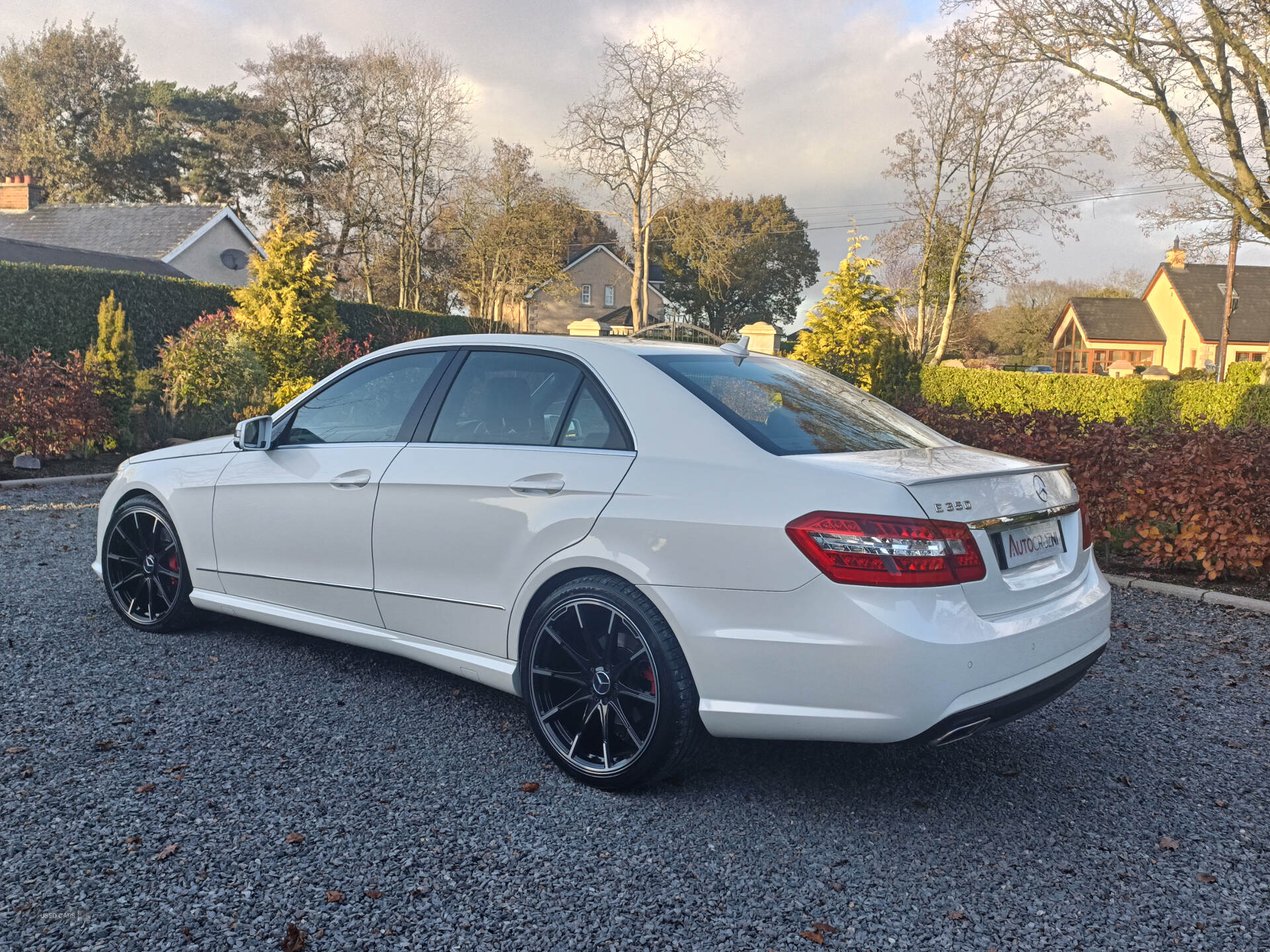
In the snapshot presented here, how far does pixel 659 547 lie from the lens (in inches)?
121

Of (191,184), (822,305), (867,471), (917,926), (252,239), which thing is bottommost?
(917,926)

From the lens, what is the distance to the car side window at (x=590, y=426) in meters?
3.40

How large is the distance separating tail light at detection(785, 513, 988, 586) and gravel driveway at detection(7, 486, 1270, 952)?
911 mm

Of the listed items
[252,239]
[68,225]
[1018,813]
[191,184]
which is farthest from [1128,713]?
[191,184]

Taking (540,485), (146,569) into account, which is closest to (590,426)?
(540,485)

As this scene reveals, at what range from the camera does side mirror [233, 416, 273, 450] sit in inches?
175

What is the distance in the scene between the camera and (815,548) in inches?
110

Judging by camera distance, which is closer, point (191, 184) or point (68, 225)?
point (68, 225)

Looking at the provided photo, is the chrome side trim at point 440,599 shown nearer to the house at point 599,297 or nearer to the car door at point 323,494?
the car door at point 323,494

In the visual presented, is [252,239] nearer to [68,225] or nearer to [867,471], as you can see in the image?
[68,225]

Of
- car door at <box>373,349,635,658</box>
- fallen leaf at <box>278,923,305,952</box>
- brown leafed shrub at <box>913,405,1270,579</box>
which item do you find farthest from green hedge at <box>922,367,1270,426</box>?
fallen leaf at <box>278,923,305,952</box>

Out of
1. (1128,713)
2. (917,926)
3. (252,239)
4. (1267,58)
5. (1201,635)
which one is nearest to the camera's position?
(917,926)

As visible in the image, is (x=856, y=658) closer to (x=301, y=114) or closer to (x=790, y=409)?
(x=790, y=409)

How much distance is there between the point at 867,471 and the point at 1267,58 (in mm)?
19267
